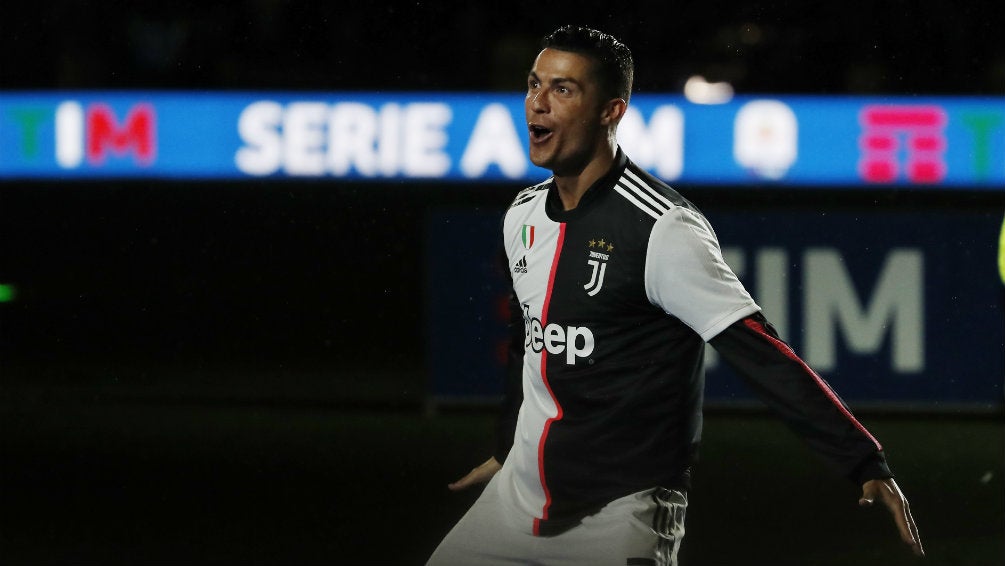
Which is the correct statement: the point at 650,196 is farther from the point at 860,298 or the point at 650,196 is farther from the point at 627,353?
the point at 860,298

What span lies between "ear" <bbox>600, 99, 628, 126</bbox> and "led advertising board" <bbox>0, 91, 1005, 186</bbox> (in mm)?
7415

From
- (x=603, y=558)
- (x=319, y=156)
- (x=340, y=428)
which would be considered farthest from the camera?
(x=319, y=156)

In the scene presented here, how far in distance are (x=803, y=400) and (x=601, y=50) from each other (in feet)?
2.78

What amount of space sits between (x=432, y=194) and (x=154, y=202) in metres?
2.42

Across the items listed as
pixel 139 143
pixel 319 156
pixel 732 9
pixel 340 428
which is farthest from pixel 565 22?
pixel 340 428

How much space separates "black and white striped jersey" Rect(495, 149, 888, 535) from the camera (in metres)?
2.71

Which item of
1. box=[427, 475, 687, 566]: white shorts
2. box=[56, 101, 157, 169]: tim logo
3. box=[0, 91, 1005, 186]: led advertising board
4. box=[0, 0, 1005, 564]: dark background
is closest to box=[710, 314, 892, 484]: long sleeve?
box=[427, 475, 687, 566]: white shorts

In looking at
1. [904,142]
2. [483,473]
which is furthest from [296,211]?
[483,473]

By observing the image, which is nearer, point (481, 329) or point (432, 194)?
point (481, 329)

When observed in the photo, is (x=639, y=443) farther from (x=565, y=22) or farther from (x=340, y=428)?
(x=565, y=22)

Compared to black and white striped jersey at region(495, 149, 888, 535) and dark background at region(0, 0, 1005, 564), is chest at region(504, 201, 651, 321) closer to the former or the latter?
black and white striped jersey at region(495, 149, 888, 535)

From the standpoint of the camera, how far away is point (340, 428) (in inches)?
367

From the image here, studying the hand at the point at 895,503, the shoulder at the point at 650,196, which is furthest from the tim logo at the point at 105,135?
the hand at the point at 895,503

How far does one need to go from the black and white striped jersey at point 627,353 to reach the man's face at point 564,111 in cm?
9
